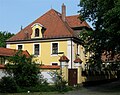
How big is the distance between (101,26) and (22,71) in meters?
9.80

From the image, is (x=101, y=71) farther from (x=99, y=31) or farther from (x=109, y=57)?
(x=99, y=31)

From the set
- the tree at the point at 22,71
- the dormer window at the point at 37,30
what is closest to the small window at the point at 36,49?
the dormer window at the point at 37,30

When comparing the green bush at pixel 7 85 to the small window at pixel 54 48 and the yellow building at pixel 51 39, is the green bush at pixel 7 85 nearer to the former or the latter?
the yellow building at pixel 51 39

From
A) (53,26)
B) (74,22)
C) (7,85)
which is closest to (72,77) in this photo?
(7,85)

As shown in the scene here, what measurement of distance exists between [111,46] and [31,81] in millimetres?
8959

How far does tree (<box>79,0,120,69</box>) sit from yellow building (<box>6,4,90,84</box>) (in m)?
8.48

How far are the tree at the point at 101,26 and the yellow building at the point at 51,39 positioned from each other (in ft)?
27.8

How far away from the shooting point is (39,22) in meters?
47.6

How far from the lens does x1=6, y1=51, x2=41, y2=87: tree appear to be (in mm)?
26516

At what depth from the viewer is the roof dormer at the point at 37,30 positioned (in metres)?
44.9

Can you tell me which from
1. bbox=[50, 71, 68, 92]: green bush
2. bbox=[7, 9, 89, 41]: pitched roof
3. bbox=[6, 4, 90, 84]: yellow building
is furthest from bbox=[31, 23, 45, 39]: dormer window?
bbox=[50, 71, 68, 92]: green bush

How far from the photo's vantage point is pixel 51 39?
43.6 meters

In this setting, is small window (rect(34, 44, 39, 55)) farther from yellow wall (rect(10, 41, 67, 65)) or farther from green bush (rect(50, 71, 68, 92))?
green bush (rect(50, 71, 68, 92))

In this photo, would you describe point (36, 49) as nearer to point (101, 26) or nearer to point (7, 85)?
point (101, 26)
